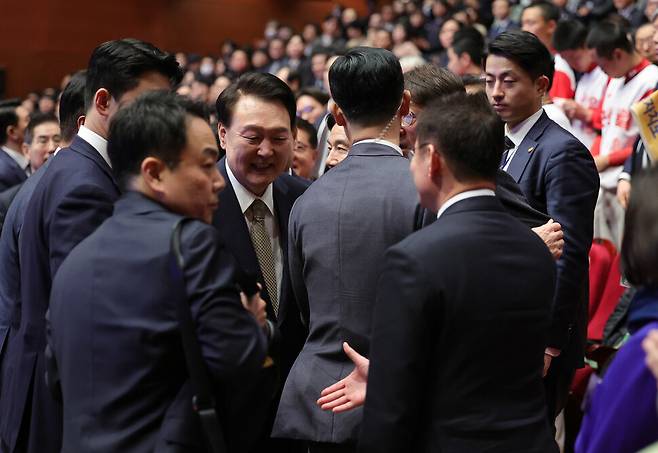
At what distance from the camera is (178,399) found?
1.88 meters

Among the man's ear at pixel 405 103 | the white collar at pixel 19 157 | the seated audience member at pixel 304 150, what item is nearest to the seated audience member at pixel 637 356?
the man's ear at pixel 405 103

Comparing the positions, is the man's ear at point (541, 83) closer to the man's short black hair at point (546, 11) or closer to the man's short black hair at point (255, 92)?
the man's short black hair at point (255, 92)

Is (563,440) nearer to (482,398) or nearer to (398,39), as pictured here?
(482,398)

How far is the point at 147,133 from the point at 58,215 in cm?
53

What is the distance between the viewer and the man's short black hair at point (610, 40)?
18.5ft

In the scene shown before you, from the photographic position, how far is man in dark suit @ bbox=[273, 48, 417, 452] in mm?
2357

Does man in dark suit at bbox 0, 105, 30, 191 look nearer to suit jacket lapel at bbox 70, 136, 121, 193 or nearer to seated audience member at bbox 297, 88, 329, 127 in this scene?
seated audience member at bbox 297, 88, 329, 127

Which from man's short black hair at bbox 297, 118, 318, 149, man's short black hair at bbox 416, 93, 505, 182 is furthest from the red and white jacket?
man's short black hair at bbox 416, 93, 505, 182

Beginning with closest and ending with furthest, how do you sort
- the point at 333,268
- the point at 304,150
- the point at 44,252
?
1. the point at 333,268
2. the point at 44,252
3. the point at 304,150

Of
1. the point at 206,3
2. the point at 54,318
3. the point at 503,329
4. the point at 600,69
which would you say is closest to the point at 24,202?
the point at 54,318

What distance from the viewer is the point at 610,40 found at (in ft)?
18.6

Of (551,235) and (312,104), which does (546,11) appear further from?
(551,235)

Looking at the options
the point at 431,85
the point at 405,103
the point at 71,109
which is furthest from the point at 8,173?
the point at 405,103

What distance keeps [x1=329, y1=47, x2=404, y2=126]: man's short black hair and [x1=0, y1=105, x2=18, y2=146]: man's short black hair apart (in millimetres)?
4008
